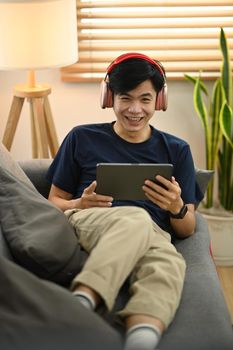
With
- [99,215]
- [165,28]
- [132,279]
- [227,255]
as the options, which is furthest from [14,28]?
[227,255]

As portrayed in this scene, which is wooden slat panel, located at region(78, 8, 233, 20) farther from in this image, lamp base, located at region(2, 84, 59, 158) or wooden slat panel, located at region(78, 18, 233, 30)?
lamp base, located at region(2, 84, 59, 158)

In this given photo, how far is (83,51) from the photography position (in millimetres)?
2990

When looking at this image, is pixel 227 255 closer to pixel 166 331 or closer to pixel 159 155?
pixel 159 155

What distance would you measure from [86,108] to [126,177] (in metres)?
1.34

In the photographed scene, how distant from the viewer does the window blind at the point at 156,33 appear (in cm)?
290

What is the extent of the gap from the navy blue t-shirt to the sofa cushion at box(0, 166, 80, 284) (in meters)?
0.29

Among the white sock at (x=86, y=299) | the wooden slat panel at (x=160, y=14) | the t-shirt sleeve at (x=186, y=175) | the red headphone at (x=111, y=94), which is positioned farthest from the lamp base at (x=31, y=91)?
the white sock at (x=86, y=299)

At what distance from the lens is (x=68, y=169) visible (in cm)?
212

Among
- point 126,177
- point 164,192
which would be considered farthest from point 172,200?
point 126,177

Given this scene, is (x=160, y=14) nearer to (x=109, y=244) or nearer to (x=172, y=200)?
(x=172, y=200)

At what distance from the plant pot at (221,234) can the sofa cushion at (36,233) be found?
1.30m

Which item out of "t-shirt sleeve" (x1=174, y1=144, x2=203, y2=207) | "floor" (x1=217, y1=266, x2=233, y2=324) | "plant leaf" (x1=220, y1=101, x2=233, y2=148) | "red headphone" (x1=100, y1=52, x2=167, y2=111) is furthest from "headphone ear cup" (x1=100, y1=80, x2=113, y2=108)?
"floor" (x1=217, y1=266, x2=233, y2=324)

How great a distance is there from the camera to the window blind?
114 inches

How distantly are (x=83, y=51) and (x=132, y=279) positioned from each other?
163cm
